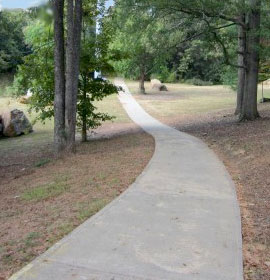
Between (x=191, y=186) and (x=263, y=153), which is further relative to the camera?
(x=263, y=153)

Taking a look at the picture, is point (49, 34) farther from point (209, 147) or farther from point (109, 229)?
point (109, 229)

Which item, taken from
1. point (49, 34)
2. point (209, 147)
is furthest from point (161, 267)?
point (49, 34)

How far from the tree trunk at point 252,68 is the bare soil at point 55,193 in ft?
17.9

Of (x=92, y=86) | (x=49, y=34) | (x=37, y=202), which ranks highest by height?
(x=49, y=34)

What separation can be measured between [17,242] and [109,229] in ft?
3.53

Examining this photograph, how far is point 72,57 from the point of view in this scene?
460 inches

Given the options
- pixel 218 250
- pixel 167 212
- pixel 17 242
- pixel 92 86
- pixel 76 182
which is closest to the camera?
pixel 218 250

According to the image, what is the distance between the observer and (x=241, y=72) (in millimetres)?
21000

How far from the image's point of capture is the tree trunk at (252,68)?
643 inches

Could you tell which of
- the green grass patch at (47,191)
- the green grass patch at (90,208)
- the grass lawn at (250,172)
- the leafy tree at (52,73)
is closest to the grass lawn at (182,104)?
the grass lawn at (250,172)

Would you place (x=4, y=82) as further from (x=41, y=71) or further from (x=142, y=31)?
(x=41, y=71)

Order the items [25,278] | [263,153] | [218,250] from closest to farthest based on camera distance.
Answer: [25,278]
[218,250]
[263,153]

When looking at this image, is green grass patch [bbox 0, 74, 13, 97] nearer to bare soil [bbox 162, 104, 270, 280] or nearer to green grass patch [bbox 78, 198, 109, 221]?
bare soil [bbox 162, 104, 270, 280]

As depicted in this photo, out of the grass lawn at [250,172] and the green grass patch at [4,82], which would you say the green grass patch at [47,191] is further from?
the green grass patch at [4,82]
